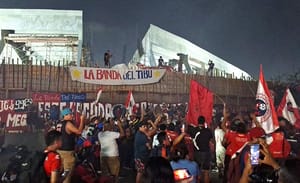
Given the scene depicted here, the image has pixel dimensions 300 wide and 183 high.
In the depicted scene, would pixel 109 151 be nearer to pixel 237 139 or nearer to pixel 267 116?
pixel 237 139

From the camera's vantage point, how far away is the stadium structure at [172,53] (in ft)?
35.9

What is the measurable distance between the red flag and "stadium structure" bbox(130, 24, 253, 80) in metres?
1.22

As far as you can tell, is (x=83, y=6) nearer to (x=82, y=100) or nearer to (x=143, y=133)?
(x=82, y=100)

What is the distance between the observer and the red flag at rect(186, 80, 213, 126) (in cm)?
931

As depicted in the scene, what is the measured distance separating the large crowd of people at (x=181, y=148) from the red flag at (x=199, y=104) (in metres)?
0.26

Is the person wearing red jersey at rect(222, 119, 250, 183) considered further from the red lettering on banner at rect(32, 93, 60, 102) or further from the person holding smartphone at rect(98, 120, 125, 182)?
the red lettering on banner at rect(32, 93, 60, 102)

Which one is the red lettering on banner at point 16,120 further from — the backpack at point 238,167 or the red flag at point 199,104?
the backpack at point 238,167

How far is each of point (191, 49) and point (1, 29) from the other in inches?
155

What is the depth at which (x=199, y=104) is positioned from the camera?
9.58m

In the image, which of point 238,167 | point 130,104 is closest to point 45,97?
point 130,104

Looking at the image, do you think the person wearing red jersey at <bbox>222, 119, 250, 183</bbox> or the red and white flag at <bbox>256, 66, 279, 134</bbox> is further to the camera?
the red and white flag at <bbox>256, 66, 279, 134</bbox>

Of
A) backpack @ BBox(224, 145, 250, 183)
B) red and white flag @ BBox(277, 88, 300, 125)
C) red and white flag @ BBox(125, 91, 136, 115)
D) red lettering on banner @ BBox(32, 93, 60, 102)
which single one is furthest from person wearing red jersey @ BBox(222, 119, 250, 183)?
red lettering on banner @ BBox(32, 93, 60, 102)

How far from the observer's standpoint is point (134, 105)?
10742 mm

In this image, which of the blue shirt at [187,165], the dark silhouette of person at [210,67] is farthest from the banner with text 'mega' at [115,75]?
the blue shirt at [187,165]
